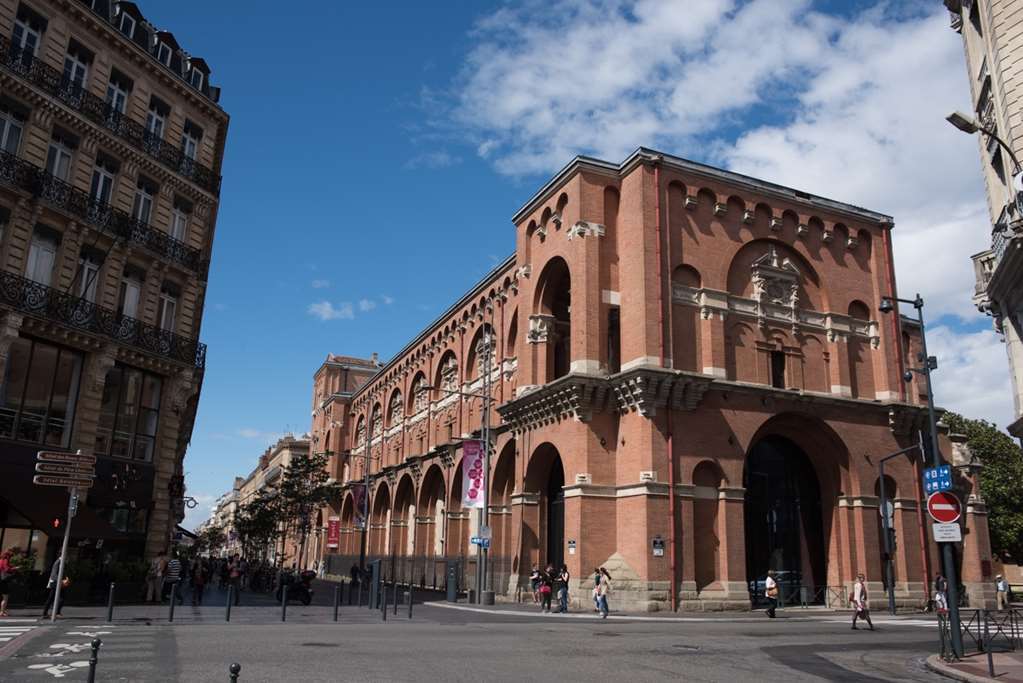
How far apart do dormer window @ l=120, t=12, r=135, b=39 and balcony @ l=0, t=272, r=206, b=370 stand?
11.1 metres

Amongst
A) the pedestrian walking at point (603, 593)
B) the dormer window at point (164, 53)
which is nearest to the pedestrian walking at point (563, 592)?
the pedestrian walking at point (603, 593)

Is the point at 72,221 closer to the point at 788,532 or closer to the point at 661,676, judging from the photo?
the point at 661,676

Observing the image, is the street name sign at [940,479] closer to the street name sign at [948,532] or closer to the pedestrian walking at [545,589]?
the street name sign at [948,532]

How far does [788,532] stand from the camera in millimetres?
35906

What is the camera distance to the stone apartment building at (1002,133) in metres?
20.4

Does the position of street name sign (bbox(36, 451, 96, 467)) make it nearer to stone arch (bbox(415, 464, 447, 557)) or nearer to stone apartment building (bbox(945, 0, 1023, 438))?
stone apartment building (bbox(945, 0, 1023, 438))

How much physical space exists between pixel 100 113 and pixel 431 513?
34.0m

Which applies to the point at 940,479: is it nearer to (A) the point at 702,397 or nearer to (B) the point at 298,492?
(A) the point at 702,397

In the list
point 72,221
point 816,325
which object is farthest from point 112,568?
point 816,325

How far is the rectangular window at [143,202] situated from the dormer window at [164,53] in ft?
18.6

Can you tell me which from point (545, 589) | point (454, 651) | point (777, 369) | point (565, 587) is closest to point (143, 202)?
point (545, 589)

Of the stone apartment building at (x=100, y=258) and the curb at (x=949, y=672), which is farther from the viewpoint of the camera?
the stone apartment building at (x=100, y=258)

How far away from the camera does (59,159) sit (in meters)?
26.5

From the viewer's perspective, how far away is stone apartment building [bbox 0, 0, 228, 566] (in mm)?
24562
